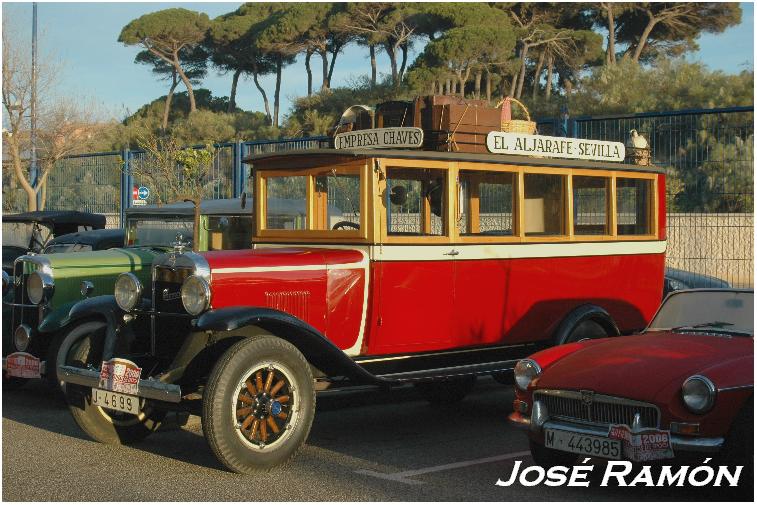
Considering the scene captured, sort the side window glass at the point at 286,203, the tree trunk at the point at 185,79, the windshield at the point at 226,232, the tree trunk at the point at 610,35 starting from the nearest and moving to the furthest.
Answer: the side window glass at the point at 286,203
the windshield at the point at 226,232
the tree trunk at the point at 610,35
the tree trunk at the point at 185,79

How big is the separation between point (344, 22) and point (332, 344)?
3759cm

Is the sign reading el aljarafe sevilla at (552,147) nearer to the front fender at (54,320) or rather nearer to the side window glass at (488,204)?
the side window glass at (488,204)

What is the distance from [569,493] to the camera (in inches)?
223

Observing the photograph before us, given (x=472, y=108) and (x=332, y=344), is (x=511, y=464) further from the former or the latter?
(x=472, y=108)

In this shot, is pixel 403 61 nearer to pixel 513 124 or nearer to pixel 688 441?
pixel 513 124

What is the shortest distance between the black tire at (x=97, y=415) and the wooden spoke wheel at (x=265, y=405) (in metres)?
1.05

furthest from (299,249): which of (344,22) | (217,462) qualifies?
(344,22)

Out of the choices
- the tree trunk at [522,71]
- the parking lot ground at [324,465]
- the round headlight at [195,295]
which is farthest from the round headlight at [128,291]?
the tree trunk at [522,71]

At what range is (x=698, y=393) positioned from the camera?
17.4 feet

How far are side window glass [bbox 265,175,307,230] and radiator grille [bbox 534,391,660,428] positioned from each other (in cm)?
276

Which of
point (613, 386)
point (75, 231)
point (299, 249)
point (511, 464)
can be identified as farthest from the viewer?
point (75, 231)

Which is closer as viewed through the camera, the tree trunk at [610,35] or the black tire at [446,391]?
the black tire at [446,391]

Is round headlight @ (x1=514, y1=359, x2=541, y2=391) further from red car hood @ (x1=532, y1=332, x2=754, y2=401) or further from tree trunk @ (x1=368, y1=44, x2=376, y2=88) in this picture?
tree trunk @ (x1=368, y1=44, x2=376, y2=88)

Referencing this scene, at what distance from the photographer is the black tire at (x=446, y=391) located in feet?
29.1
